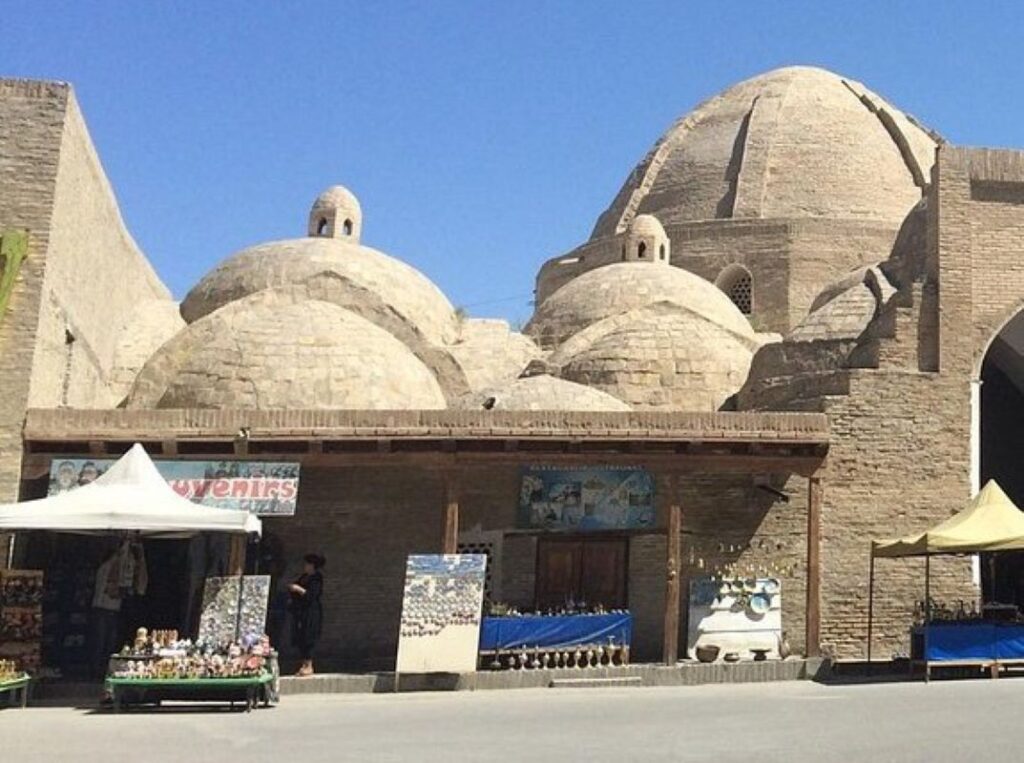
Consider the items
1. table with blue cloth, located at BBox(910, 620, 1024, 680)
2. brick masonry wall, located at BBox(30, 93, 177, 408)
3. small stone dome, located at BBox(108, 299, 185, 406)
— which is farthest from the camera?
small stone dome, located at BBox(108, 299, 185, 406)

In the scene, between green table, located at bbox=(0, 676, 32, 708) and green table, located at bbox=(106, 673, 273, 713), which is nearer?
green table, located at bbox=(106, 673, 273, 713)

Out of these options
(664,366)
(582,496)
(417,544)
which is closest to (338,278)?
(664,366)

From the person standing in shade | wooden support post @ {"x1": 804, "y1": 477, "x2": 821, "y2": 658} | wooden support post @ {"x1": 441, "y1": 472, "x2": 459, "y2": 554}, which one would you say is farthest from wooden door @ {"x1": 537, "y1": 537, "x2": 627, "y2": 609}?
the person standing in shade

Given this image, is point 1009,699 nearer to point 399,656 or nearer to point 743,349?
point 399,656

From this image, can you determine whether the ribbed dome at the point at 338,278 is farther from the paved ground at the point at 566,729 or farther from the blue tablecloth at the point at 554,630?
the paved ground at the point at 566,729

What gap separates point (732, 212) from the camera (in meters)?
26.9

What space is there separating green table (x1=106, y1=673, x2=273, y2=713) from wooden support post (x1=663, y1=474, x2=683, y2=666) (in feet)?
14.5

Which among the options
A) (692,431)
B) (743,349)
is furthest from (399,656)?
(743,349)

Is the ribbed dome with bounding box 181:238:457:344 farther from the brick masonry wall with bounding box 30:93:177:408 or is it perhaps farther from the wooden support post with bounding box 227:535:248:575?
the wooden support post with bounding box 227:535:248:575

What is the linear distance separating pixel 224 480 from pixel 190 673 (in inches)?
121

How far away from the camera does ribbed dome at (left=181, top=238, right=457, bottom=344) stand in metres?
21.2

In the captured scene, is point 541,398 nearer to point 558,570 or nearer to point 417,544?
point 558,570

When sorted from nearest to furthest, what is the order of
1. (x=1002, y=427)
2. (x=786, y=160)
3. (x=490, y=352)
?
(x=1002, y=427) < (x=490, y=352) < (x=786, y=160)

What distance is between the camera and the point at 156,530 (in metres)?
10.3
